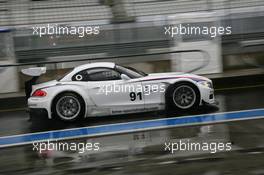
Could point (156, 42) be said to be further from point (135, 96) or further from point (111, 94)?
point (111, 94)

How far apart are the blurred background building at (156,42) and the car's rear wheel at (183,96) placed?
12.1 feet

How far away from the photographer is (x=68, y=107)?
34.2ft

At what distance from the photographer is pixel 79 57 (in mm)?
15062

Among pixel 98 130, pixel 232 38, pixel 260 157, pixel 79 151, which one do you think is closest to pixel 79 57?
pixel 232 38

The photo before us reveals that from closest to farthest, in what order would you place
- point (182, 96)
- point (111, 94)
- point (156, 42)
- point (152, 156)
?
point (152, 156) → point (111, 94) → point (182, 96) → point (156, 42)

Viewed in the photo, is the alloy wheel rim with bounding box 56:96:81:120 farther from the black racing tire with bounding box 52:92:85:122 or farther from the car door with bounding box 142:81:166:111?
the car door with bounding box 142:81:166:111

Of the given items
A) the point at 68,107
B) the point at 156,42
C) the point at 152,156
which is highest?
the point at 156,42

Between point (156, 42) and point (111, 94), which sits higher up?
point (156, 42)

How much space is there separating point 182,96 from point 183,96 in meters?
0.02

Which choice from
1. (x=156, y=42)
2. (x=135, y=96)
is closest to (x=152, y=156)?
(x=135, y=96)

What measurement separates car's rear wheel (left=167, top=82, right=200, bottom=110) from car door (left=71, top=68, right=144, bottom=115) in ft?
2.17

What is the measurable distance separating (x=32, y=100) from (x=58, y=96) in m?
0.59

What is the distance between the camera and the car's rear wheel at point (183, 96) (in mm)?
10438

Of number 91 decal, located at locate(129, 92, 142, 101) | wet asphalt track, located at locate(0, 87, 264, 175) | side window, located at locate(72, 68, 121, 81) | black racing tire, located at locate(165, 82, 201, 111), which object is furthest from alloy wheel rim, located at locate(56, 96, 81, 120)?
black racing tire, located at locate(165, 82, 201, 111)
